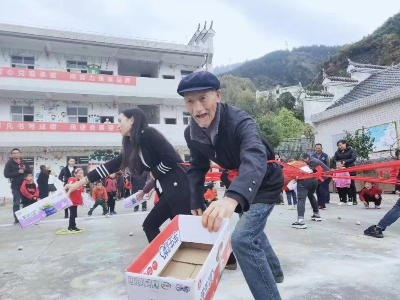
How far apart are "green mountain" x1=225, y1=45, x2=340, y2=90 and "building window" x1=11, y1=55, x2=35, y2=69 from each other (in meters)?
60.5

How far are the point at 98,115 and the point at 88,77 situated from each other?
2.37 m

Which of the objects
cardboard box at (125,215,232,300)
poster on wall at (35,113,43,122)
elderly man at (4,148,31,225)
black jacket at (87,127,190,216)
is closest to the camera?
cardboard box at (125,215,232,300)

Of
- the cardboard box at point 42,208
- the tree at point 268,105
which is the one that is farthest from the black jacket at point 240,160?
the tree at point 268,105

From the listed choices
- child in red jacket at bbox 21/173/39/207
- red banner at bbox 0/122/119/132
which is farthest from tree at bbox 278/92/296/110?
child in red jacket at bbox 21/173/39/207

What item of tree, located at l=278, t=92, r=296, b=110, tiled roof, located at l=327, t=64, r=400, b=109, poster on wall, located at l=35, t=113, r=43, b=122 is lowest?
poster on wall, located at l=35, t=113, r=43, b=122

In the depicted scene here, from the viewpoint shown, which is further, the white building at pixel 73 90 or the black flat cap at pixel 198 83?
the white building at pixel 73 90

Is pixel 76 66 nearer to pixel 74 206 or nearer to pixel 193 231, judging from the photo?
pixel 74 206

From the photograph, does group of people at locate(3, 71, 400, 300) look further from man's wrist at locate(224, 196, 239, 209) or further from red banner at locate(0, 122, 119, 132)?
red banner at locate(0, 122, 119, 132)

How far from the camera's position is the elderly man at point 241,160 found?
1.47 meters

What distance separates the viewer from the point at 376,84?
513 inches

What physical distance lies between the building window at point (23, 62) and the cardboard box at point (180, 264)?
19.2 m

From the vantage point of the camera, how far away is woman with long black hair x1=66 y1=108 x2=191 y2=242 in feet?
9.18

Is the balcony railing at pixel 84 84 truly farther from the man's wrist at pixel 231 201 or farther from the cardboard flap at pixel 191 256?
the man's wrist at pixel 231 201

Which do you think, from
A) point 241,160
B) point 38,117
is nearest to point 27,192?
point 241,160
